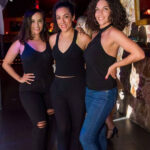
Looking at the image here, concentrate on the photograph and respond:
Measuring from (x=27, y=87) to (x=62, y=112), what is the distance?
1.38 feet

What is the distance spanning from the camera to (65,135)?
6.77ft

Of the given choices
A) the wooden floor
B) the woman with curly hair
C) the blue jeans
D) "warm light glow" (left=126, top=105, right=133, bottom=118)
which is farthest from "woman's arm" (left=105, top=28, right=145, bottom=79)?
"warm light glow" (left=126, top=105, right=133, bottom=118)

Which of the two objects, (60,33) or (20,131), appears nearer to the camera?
(60,33)

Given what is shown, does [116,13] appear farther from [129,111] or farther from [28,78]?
[129,111]

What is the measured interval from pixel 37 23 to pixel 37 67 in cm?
46

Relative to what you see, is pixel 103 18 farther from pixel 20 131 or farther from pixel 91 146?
pixel 20 131

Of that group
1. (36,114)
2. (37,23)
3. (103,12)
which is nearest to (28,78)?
(36,114)

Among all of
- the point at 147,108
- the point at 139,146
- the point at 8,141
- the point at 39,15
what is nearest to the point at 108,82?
the point at 39,15

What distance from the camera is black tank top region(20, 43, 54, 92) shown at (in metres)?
2.12

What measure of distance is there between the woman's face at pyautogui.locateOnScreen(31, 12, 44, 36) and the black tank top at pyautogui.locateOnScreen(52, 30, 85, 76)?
1.27 feet

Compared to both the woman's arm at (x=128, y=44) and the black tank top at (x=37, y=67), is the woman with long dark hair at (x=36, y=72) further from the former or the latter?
the woman's arm at (x=128, y=44)

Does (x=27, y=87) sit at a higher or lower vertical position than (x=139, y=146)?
higher

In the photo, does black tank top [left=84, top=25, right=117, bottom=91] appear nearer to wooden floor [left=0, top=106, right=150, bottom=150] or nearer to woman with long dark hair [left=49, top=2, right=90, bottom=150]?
woman with long dark hair [left=49, top=2, right=90, bottom=150]

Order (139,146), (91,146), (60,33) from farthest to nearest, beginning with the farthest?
(139,146)
(60,33)
(91,146)
